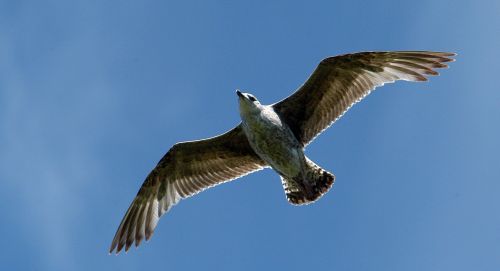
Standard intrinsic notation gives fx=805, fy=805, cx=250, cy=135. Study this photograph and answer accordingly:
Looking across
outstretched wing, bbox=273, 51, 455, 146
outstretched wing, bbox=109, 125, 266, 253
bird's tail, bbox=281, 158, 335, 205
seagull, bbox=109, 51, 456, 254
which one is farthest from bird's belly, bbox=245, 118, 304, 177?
outstretched wing, bbox=109, 125, 266, 253

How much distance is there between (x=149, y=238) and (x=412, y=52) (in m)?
5.10

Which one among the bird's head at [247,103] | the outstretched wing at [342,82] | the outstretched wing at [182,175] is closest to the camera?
the bird's head at [247,103]

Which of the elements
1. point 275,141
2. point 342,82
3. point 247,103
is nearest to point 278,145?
point 275,141

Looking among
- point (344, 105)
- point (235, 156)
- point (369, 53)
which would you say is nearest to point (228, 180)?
point (235, 156)

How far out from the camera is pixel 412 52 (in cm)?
1218

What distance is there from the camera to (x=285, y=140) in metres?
11.9

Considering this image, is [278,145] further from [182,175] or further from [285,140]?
[182,175]

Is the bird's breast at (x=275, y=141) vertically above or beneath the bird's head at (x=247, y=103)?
beneath

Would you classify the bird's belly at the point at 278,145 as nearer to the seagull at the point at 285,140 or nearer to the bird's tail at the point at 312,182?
the seagull at the point at 285,140

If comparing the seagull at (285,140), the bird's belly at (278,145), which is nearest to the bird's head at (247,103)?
the seagull at (285,140)

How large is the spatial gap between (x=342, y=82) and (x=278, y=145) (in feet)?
4.66

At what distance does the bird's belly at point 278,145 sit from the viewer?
11.9m

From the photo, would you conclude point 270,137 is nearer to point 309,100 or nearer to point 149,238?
point 309,100

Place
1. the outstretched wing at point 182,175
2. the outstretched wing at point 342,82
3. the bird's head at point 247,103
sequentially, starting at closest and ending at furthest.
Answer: the bird's head at point 247,103 < the outstretched wing at point 342,82 < the outstretched wing at point 182,175
